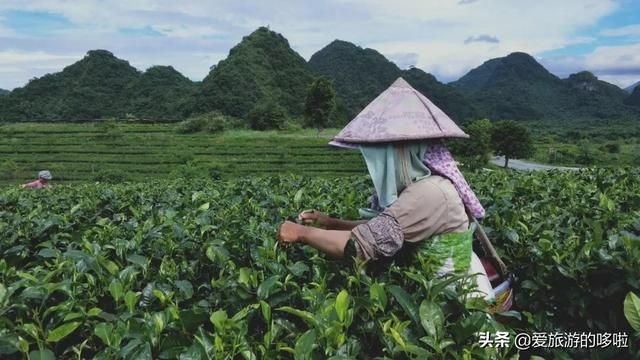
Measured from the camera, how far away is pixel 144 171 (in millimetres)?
31938

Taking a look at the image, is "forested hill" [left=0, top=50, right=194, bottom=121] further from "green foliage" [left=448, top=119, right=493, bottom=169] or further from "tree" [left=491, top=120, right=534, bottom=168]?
"tree" [left=491, top=120, right=534, bottom=168]

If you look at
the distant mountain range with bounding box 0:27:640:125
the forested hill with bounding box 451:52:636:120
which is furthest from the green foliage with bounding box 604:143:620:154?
the forested hill with bounding box 451:52:636:120

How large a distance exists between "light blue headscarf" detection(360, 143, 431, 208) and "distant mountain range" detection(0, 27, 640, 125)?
5114cm

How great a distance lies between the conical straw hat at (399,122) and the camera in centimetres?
189

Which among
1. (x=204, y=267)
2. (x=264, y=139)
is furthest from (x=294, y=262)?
(x=264, y=139)

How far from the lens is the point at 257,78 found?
6253 cm

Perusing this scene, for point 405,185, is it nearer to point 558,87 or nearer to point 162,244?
point 162,244

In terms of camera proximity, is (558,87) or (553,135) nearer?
(553,135)

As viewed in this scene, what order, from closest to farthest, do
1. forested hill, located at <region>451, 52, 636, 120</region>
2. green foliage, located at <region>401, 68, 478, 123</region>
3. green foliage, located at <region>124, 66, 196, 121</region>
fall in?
green foliage, located at <region>124, 66, 196, 121</region> < green foliage, located at <region>401, 68, 478, 123</region> < forested hill, located at <region>451, 52, 636, 120</region>

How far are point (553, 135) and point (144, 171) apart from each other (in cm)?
5171

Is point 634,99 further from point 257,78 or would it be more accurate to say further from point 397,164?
point 397,164

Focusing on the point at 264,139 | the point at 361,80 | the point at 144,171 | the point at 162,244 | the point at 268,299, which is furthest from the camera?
the point at 361,80

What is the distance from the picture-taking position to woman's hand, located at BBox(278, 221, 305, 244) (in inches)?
74.1

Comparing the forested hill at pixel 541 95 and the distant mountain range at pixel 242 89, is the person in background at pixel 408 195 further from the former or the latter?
the forested hill at pixel 541 95
